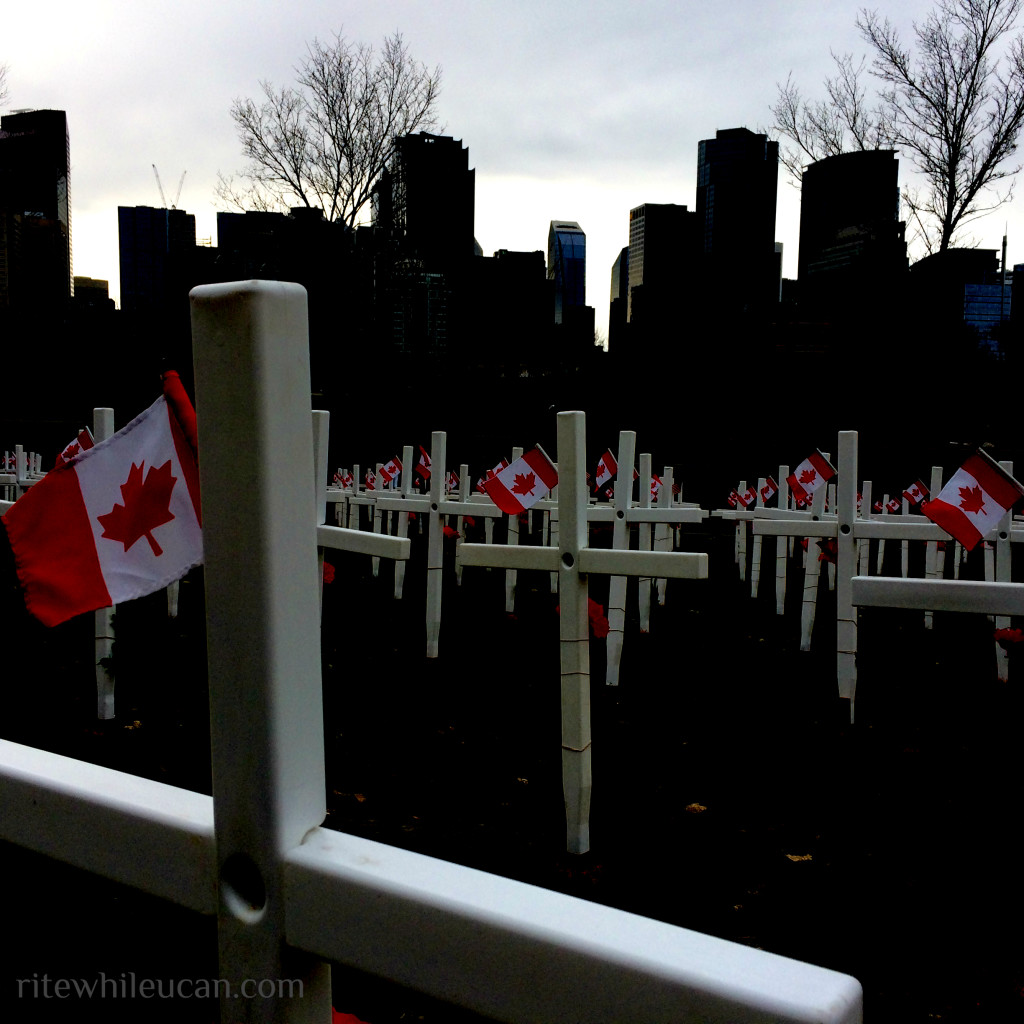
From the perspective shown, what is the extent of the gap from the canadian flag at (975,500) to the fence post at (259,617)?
216 inches

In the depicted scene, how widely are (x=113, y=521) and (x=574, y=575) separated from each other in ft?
6.33

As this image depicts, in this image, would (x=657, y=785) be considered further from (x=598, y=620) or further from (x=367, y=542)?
(x=367, y=542)

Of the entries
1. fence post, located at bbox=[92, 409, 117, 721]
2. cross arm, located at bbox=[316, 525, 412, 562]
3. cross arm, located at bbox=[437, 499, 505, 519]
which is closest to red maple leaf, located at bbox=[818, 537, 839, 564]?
cross arm, located at bbox=[437, 499, 505, 519]

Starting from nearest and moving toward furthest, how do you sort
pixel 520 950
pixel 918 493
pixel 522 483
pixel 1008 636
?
pixel 520 950, pixel 1008 636, pixel 522 483, pixel 918 493

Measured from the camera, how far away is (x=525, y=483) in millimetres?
7176

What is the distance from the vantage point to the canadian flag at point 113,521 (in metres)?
2.60

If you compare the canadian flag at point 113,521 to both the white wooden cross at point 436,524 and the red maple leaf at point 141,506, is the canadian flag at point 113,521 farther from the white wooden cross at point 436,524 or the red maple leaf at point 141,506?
the white wooden cross at point 436,524

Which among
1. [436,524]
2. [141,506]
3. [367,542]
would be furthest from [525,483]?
[141,506]

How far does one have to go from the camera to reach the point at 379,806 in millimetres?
4621

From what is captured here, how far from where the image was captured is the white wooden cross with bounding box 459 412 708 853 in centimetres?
380

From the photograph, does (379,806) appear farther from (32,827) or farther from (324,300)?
(324,300)

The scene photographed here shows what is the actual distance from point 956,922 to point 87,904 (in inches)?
130

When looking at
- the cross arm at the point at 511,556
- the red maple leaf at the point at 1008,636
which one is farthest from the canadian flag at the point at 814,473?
the cross arm at the point at 511,556

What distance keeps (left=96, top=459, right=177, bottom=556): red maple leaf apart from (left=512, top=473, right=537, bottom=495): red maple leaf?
4.59 m
